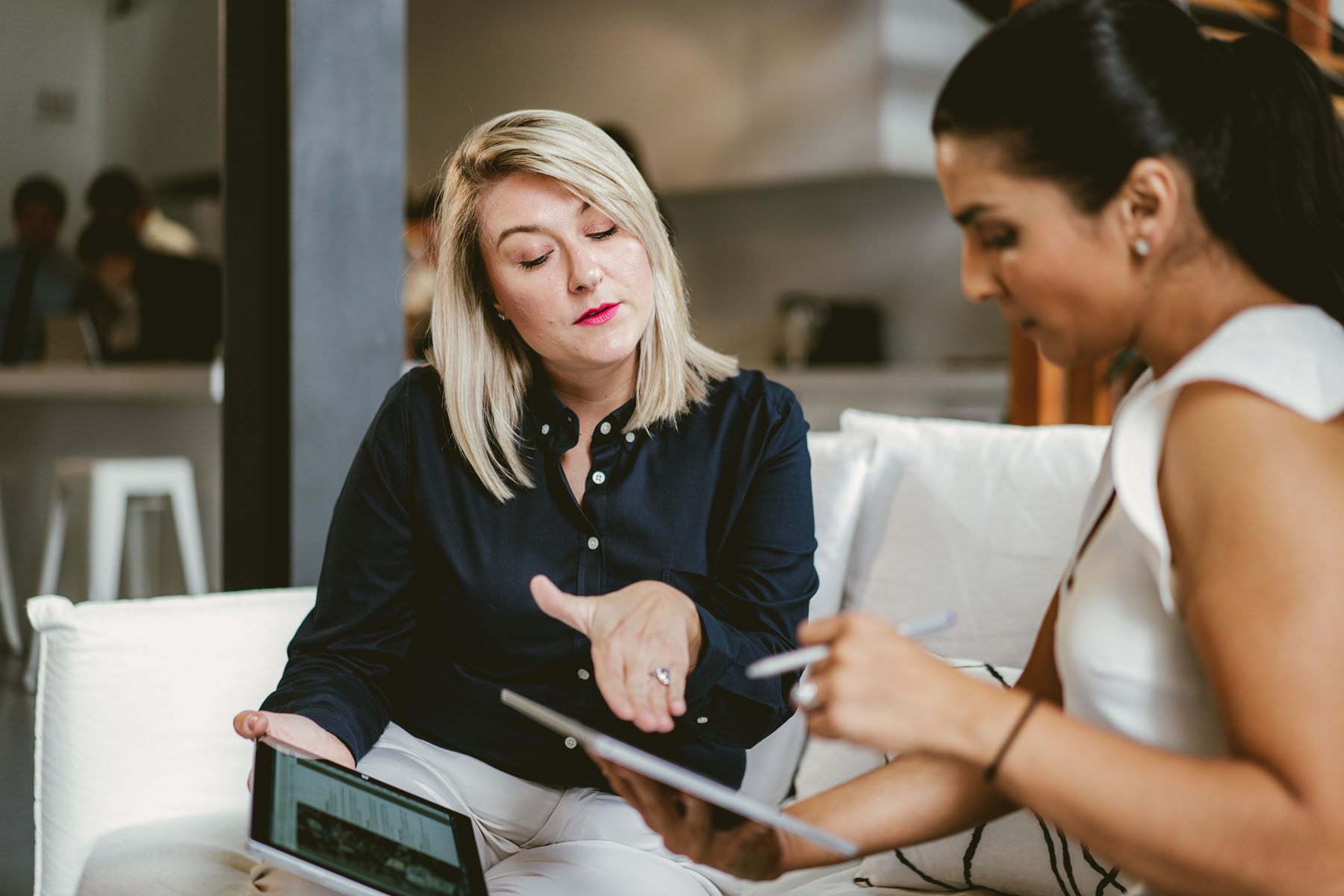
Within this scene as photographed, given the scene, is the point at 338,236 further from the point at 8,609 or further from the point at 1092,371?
the point at 8,609

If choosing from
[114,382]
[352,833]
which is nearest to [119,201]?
[114,382]

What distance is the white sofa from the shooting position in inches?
59.1

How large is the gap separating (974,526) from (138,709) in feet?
3.63

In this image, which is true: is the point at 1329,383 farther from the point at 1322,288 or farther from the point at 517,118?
the point at 517,118

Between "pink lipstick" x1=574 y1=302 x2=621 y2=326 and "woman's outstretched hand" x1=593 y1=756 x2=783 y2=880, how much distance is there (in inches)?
23.0

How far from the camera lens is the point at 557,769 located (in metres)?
1.38

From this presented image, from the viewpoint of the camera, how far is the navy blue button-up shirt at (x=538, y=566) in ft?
4.49

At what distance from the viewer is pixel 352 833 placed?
1.05 meters

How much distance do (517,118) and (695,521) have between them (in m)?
0.50

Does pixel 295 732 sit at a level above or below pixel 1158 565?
below

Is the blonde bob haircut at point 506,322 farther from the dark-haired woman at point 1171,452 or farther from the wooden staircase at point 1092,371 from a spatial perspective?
the wooden staircase at point 1092,371

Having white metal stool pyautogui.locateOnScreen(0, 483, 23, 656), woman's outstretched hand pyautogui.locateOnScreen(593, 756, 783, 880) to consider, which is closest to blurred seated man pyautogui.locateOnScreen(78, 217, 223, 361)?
white metal stool pyautogui.locateOnScreen(0, 483, 23, 656)

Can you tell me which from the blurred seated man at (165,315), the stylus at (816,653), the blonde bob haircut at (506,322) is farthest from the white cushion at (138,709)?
the blurred seated man at (165,315)

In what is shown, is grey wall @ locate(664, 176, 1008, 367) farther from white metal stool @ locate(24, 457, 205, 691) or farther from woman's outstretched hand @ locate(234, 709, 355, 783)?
woman's outstretched hand @ locate(234, 709, 355, 783)
